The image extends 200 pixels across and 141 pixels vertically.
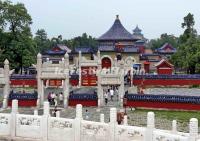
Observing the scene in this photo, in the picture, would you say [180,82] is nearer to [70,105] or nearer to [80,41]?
[70,105]

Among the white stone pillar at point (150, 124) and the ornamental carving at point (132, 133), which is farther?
the ornamental carving at point (132, 133)

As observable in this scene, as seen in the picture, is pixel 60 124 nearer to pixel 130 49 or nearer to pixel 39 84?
pixel 39 84

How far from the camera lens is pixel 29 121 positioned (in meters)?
14.9

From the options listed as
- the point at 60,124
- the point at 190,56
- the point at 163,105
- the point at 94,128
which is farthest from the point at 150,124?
the point at 190,56

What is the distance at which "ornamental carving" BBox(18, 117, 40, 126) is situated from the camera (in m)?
14.8

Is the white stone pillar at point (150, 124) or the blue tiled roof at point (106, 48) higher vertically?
the blue tiled roof at point (106, 48)

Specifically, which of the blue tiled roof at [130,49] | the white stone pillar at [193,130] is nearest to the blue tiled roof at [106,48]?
the blue tiled roof at [130,49]

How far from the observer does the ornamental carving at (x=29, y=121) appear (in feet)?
48.4

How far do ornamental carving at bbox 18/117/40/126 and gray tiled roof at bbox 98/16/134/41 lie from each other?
1875 inches

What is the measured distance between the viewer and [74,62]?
64.8 metres

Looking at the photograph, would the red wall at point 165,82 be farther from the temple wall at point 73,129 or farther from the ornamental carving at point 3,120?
the ornamental carving at point 3,120

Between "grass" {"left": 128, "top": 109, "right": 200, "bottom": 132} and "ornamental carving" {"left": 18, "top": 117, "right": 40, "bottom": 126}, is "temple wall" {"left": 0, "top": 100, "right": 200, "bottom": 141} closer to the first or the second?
"ornamental carving" {"left": 18, "top": 117, "right": 40, "bottom": 126}

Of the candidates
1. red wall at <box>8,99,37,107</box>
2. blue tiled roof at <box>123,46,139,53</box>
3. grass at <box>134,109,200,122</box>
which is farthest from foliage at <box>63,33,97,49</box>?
grass at <box>134,109,200,122</box>

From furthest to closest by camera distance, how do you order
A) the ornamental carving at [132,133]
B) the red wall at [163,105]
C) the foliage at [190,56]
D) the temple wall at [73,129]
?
1. the foliage at [190,56]
2. the red wall at [163,105]
3. the ornamental carving at [132,133]
4. the temple wall at [73,129]
